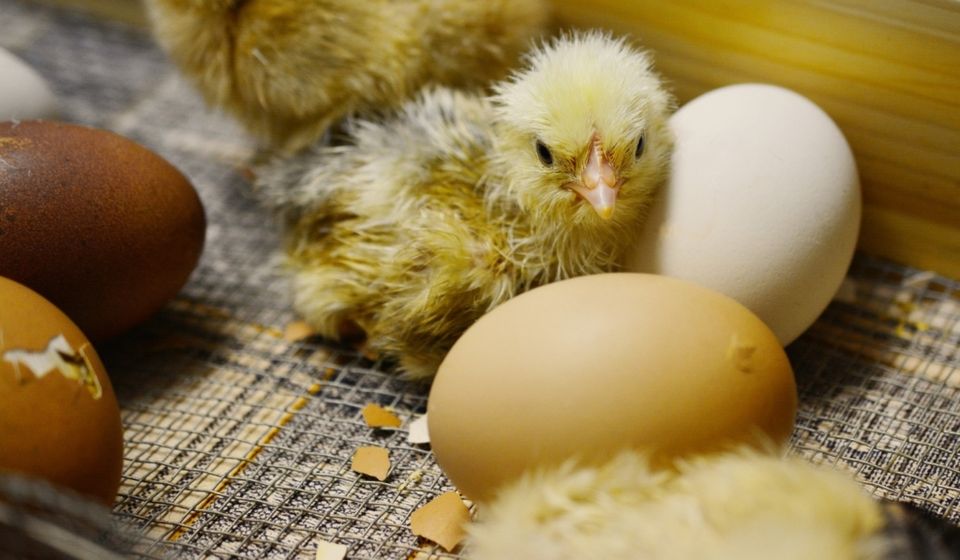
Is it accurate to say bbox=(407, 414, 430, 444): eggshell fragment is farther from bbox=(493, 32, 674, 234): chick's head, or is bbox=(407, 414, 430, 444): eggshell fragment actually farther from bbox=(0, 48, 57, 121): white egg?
bbox=(0, 48, 57, 121): white egg

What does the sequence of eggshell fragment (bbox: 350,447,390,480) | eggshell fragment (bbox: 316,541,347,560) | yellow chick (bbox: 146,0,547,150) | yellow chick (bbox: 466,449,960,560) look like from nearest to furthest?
A: yellow chick (bbox: 466,449,960,560) < eggshell fragment (bbox: 316,541,347,560) < eggshell fragment (bbox: 350,447,390,480) < yellow chick (bbox: 146,0,547,150)

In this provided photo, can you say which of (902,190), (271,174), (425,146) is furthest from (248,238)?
(902,190)

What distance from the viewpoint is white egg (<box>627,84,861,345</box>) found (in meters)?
1.02

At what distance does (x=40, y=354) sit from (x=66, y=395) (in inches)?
1.8

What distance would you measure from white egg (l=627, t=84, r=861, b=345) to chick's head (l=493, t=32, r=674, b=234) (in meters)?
0.04

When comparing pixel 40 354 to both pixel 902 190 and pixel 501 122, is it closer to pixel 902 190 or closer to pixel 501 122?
pixel 501 122

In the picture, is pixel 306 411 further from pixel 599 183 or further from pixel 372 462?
pixel 599 183

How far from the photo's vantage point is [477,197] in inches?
44.4

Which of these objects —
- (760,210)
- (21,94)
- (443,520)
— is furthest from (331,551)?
(21,94)

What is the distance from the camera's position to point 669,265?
1.05 meters

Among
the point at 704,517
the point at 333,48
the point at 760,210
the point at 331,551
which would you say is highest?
the point at 333,48

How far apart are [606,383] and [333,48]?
64 cm

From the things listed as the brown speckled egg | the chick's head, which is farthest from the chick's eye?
the brown speckled egg

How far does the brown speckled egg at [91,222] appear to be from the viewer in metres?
1.04
